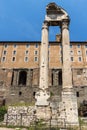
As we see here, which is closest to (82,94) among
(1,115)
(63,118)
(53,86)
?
(53,86)

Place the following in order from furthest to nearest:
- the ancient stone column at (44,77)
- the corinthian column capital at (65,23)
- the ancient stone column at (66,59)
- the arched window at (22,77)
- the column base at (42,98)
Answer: the arched window at (22,77) → the corinthian column capital at (65,23) → the ancient stone column at (66,59) → the ancient stone column at (44,77) → the column base at (42,98)

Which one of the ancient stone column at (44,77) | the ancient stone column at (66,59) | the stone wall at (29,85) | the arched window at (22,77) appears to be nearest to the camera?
the ancient stone column at (44,77)

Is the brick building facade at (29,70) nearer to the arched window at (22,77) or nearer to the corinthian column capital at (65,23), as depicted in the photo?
the arched window at (22,77)

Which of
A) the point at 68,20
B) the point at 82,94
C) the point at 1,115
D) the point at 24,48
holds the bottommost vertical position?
the point at 1,115

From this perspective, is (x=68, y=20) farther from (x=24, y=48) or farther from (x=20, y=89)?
(x=24, y=48)

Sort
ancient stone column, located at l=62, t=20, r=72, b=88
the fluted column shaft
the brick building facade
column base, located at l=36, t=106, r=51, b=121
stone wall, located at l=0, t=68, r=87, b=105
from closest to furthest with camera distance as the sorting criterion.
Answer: column base, located at l=36, t=106, r=51, b=121 < ancient stone column, located at l=62, t=20, r=72, b=88 < the fluted column shaft < stone wall, located at l=0, t=68, r=87, b=105 < the brick building facade

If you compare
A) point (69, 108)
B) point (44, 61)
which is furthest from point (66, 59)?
point (69, 108)

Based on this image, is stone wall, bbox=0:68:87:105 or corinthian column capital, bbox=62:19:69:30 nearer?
corinthian column capital, bbox=62:19:69:30

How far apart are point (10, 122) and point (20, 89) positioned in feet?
104

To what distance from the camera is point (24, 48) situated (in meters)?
54.1

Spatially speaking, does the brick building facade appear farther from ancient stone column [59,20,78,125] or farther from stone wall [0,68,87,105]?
ancient stone column [59,20,78,125]

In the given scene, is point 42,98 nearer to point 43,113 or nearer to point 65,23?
point 43,113

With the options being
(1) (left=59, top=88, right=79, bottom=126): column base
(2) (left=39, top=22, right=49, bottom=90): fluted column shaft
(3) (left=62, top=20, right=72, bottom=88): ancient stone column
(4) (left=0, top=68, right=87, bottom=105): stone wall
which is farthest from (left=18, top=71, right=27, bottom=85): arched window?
(1) (left=59, top=88, right=79, bottom=126): column base

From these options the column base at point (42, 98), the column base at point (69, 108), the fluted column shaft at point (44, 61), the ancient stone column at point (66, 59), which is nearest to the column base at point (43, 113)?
the column base at point (42, 98)
